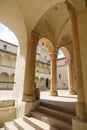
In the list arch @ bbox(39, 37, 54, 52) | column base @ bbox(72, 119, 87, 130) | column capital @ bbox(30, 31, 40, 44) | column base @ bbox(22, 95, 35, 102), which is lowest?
column base @ bbox(72, 119, 87, 130)

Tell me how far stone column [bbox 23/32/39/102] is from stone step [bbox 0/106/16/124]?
1055 mm

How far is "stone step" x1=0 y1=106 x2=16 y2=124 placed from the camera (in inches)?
217

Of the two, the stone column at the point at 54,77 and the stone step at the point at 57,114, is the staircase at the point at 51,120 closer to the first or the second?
the stone step at the point at 57,114

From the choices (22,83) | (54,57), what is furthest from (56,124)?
(54,57)

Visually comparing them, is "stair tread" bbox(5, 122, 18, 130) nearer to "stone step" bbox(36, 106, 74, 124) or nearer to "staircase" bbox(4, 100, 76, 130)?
"staircase" bbox(4, 100, 76, 130)

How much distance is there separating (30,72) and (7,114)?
7.84ft

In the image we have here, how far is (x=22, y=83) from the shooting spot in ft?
19.5

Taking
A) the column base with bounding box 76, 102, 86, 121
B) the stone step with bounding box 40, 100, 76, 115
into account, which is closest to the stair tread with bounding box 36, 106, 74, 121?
the stone step with bounding box 40, 100, 76, 115

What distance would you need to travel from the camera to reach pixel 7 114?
18.6ft

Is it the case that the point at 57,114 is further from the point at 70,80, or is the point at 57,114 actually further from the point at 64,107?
the point at 70,80

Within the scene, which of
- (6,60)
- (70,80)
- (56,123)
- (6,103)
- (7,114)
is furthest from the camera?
(6,60)

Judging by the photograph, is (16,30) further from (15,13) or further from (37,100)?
(37,100)


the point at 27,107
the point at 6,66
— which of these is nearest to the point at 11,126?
the point at 27,107

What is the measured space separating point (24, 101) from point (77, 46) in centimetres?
367
